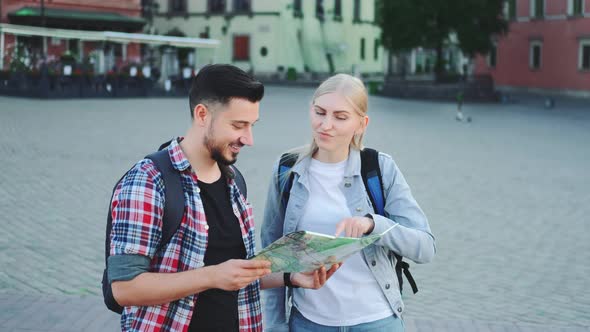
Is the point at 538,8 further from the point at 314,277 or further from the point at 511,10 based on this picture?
the point at 314,277

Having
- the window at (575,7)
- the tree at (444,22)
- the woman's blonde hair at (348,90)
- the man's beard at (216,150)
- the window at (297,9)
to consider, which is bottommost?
the man's beard at (216,150)

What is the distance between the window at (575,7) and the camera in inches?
1934

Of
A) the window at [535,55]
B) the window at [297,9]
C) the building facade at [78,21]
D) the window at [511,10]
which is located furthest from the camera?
the window at [297,9]

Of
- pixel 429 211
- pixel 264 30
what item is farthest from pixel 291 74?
pixel 429 211

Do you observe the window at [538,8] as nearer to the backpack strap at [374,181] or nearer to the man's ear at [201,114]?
the backpack strap at [374,181]

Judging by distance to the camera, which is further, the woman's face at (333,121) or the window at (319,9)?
the window at (319,9)

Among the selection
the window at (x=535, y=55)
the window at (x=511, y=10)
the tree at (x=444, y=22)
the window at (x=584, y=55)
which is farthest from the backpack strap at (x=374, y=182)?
the window at (x=511, y=10)

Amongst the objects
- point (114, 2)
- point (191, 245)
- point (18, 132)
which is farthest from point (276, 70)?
point (191, 245)

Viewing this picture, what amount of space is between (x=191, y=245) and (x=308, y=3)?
61598 mm

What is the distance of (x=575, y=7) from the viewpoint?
1959 inches

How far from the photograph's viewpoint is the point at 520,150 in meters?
19.0

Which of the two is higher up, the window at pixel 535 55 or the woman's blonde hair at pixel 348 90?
the window at pixel 535 55

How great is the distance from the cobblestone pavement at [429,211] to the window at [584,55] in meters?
24.3

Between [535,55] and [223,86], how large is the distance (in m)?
53.1
